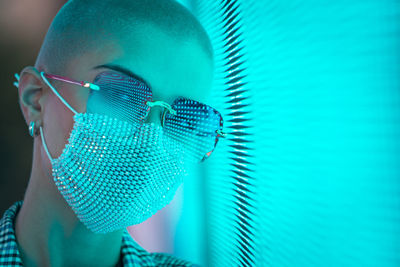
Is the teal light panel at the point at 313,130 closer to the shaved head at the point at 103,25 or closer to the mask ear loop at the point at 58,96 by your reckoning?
the shaved head at the point at 103,25

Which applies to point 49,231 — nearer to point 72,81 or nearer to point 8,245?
point 8,245

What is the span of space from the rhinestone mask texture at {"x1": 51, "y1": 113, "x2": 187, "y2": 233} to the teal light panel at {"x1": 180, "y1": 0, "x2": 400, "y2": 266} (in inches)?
11.9

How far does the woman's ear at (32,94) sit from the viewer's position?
80cm

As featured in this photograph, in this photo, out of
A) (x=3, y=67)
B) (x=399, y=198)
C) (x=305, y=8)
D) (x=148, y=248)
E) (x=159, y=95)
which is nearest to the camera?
(x=399, y=198)

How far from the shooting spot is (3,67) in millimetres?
1257

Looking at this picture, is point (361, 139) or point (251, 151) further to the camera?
point (251, 151)

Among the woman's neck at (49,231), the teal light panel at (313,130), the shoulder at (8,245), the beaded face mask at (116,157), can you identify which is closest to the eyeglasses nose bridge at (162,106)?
the beaded face mask at (116,157)

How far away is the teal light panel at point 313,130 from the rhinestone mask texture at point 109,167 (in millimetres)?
302

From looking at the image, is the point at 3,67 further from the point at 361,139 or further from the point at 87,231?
the point at 361,139

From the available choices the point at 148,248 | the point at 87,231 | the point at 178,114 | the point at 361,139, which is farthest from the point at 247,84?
the point at 148,248

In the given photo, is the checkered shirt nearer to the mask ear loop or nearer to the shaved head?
the mask ear loop

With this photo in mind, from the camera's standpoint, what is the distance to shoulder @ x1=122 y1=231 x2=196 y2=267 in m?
1.02

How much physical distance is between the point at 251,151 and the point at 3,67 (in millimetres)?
1226

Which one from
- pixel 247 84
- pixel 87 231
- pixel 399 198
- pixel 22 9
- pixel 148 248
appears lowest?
pixel 148 248
